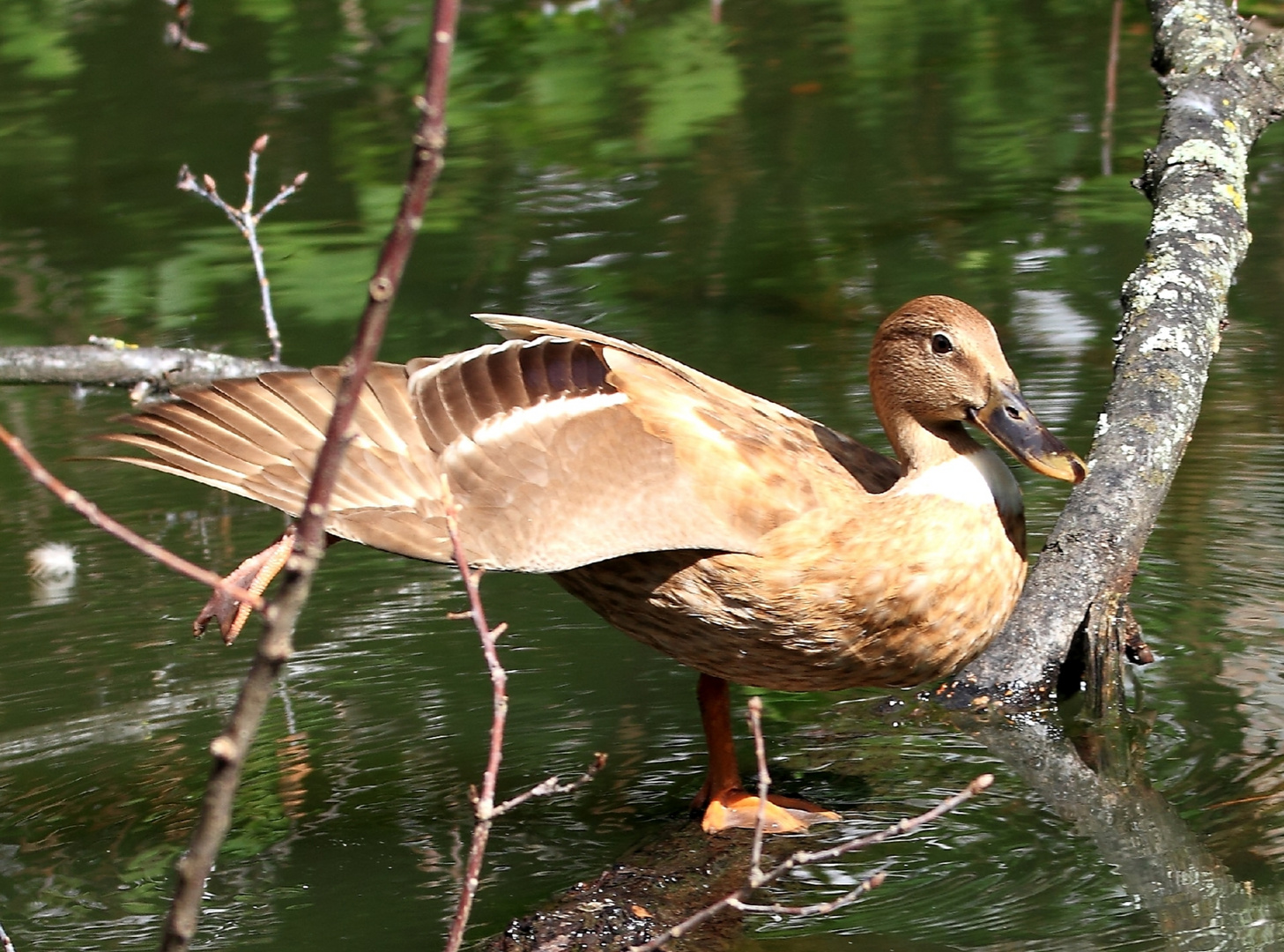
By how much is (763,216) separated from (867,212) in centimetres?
57

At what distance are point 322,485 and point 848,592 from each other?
7.24 ft

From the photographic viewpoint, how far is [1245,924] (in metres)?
3.29

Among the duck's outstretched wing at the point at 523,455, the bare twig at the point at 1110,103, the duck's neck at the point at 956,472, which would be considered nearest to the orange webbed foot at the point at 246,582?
the duck's outstretched wing at the point at 523,455

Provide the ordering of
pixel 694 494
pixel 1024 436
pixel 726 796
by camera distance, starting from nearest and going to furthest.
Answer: pixel 694 494
pixel 1024 436
pixel 726 796

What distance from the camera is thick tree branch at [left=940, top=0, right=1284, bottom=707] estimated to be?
14.2ft

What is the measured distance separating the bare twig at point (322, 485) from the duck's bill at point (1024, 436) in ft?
7.72

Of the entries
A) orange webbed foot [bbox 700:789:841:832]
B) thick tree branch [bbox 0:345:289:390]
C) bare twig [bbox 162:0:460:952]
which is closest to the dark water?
orange webbed foot [bbox 700:789:841:832]

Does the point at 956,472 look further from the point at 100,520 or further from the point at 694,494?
the point at 100,520

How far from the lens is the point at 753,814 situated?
12.6 feet

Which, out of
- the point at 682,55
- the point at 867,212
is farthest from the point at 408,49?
the point at 867,212

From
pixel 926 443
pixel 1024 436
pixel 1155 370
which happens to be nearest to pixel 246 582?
pixel 926 443

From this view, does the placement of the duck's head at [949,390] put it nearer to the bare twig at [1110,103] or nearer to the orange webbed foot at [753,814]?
the orange webbed foot at [753,814]

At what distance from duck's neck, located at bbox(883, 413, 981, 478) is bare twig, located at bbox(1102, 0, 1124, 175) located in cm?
526

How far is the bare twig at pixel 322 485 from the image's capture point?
136 centimetres
